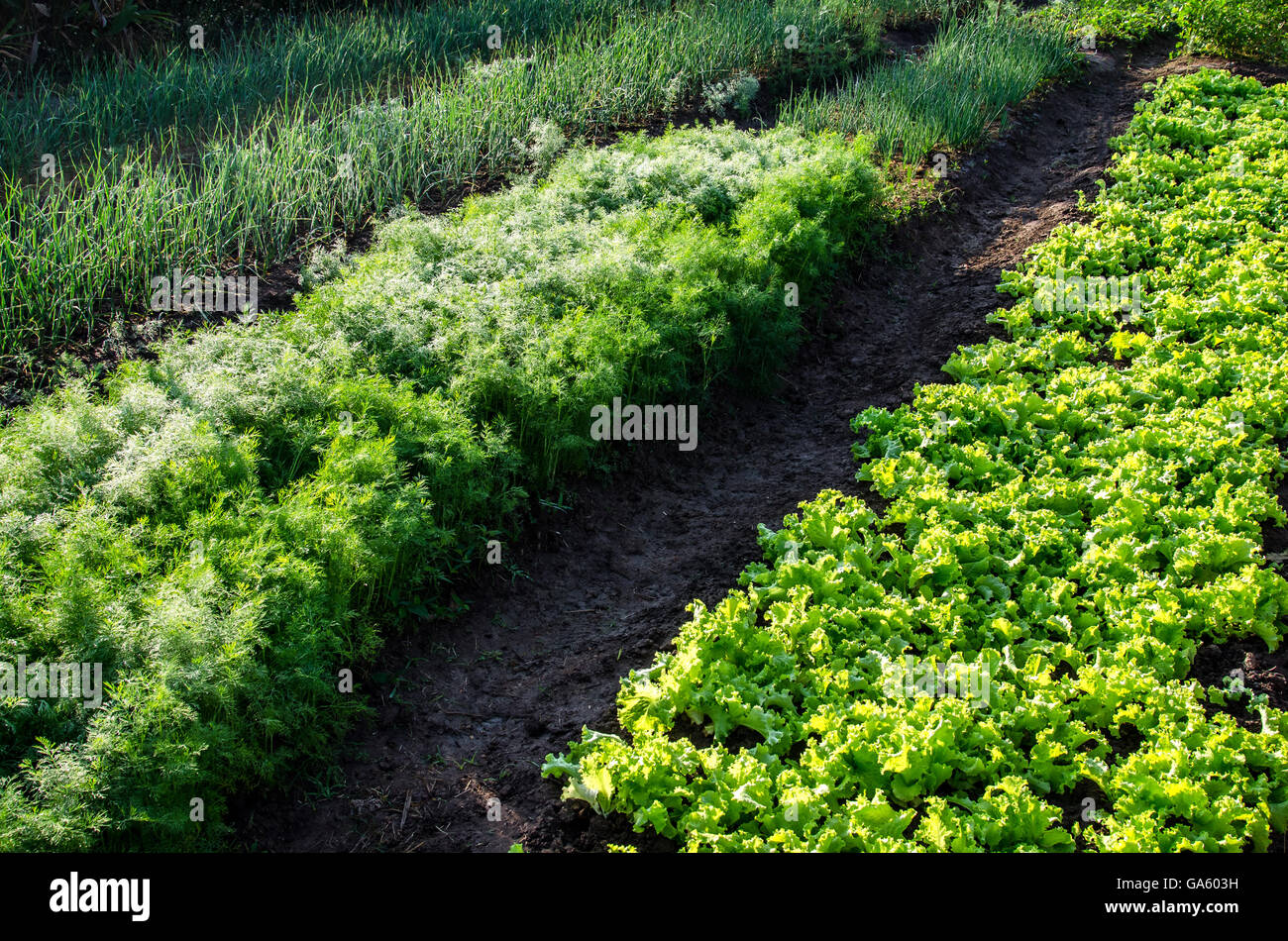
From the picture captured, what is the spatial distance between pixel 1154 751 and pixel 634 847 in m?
2.08

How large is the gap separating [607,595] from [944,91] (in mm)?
8007

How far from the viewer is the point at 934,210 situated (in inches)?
372

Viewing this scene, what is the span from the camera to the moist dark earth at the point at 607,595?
3.80 m

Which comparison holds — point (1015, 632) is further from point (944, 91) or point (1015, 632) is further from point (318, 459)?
point (944, 91)

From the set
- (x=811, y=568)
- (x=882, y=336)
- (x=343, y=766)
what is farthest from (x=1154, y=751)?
(x=882, y=336)

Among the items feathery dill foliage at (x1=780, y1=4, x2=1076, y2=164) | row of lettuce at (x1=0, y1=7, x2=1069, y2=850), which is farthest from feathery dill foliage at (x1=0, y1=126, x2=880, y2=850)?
feathery dill foliage at (x1=780, y1=4, x2=1076, y2=164)

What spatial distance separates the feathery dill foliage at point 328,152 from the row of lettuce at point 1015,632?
14.5 ft

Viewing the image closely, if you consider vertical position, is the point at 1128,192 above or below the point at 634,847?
above

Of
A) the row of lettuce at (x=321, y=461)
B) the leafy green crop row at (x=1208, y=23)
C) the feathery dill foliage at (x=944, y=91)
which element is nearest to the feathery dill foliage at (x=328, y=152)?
the row of lettuce at (x=321, y=461)

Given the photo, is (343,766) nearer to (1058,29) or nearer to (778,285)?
(778,285)

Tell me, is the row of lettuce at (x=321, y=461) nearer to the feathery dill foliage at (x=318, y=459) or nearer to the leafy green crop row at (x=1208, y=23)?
the feathery dill foliage at (x=318, y=459)

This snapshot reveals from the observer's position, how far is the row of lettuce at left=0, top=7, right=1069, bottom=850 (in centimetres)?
325

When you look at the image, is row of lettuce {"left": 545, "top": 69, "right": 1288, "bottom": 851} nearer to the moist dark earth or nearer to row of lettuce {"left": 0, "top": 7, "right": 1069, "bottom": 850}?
the moist dark earth

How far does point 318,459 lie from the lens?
4.71 m
